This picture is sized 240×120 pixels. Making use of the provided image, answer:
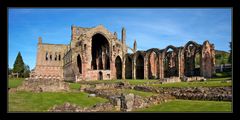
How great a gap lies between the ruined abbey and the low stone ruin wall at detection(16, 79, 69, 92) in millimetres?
23640

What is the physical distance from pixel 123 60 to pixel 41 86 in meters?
36.0

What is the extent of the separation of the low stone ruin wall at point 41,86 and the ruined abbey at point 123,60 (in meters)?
23.6

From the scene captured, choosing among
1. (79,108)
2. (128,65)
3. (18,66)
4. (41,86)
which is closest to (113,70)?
A: (128,65)

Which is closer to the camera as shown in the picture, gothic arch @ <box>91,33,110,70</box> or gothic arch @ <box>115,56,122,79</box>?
gothic arch @ <box>115,56,122,79</box>

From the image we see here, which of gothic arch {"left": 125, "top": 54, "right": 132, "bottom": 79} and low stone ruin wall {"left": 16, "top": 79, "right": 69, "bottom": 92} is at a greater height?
gothic arch {"left": 125, "top": 54, "right": 132, "bottom": 79}

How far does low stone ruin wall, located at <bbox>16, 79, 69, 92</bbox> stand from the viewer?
27.7 metres

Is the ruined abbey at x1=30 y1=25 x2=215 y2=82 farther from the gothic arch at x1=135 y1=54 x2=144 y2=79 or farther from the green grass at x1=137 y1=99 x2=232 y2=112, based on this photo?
the green grass at x1=137 y1=99 x2=232 y2=112

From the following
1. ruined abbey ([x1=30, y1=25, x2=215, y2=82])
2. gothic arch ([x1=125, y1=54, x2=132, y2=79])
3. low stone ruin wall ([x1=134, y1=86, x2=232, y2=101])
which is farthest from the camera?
gothic arch ([x1=125, y1=54, x2=132, y2=79])

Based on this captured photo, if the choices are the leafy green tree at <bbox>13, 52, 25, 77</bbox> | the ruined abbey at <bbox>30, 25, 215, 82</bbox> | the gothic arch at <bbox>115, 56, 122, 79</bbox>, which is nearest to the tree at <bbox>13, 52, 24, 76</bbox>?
the leafy green tree at <bbox>13, 52, 25, 77</bbox>

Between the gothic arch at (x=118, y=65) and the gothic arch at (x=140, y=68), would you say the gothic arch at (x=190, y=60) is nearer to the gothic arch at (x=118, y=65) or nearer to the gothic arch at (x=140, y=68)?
the gothic arch at (x=140, y=68)

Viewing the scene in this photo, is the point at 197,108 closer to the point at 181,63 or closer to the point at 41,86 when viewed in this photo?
the point at 41,86

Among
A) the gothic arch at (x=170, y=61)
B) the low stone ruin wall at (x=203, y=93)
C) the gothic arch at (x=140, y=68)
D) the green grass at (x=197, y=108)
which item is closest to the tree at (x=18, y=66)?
the gothic arch at (x=140, y=68)

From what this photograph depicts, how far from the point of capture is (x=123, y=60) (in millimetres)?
62656
